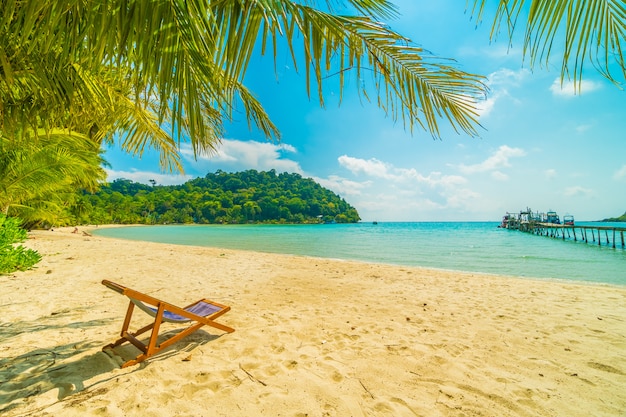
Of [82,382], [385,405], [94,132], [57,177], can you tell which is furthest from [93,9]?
[57,177]

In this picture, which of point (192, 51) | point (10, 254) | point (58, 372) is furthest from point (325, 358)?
point (10, 254)

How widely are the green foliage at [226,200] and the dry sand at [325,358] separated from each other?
7035 centimetres

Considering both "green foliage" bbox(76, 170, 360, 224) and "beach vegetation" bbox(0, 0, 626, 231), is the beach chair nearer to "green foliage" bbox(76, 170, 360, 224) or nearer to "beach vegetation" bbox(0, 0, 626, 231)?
"beach vegetation" bbox(0, 0, 626, 231)

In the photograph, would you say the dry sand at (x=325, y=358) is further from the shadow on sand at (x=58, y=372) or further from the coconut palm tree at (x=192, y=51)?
the coconut palm tree at (x=192, y=51)

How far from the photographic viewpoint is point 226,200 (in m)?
77.7

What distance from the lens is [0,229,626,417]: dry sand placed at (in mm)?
2188

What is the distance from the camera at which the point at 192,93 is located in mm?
1377

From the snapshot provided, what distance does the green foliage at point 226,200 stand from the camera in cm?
7275

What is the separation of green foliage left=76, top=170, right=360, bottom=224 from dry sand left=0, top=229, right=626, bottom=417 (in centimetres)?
7035

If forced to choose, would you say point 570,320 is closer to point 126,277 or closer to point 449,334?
point 449,334

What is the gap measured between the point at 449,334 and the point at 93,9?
14.3 feet

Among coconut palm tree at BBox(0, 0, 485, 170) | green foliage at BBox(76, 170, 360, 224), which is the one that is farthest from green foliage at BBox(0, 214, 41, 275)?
green foliage at BBox(76, 170, 360, 224)

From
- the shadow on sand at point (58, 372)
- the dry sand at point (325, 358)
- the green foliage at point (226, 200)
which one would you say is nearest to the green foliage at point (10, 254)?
the dry sand at point (325, 358)

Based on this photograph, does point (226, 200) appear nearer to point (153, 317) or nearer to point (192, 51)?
point (153, 317)
